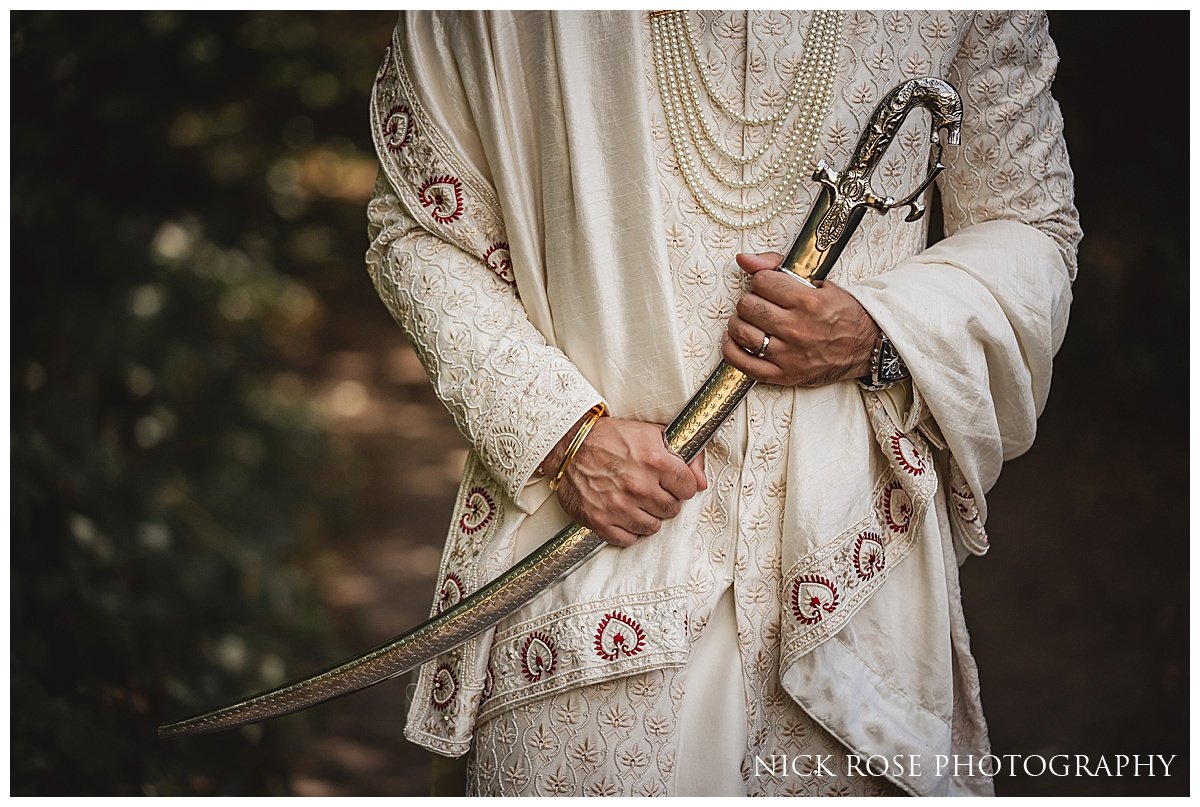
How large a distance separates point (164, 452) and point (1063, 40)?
1.85 m

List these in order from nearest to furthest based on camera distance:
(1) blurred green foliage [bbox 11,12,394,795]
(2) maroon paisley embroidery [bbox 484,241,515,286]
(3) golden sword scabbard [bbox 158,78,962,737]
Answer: (3) golden sword scabbard [bbox 158,78,962,737] < (2) maroon paisley embroidery [bbox 484,241,515,286] < (1) blurred green foliage [bbox 11,12,394,795]

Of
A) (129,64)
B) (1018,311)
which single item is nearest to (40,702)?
(129,64)

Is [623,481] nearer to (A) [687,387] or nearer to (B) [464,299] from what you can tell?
(A) [687,387]

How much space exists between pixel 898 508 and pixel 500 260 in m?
0.42

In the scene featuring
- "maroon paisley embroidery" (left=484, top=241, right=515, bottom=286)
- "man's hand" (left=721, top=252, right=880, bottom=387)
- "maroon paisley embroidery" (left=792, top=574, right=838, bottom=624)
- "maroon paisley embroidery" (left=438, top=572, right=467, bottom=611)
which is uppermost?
"maroon paisley embroidery" (left=484, top=241, right=515, bottom=286)

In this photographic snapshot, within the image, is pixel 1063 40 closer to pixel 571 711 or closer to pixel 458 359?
pixel 458 359

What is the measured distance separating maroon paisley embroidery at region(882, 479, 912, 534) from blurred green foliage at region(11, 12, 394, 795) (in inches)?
56.6

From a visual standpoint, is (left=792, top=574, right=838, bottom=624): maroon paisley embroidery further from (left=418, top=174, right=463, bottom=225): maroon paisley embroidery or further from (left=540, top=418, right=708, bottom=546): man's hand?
(left=418, top=174, right=463, bottom=225): maroon paisley embroidery

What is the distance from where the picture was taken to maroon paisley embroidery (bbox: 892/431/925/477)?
38.6 inches

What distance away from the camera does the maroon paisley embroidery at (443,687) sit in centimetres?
101

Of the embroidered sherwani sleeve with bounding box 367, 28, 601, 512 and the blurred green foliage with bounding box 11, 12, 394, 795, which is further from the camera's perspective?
the blurred green foliage with bounding box 11, 12, 394, 795

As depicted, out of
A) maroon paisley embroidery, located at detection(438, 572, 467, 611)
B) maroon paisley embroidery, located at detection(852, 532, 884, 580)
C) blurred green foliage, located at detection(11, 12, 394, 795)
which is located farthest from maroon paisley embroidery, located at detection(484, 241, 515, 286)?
blurred green foliage, located at detection(11, 12, 394, 795)

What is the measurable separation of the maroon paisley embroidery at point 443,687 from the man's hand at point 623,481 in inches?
7.6

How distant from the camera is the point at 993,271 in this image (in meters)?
0.99
